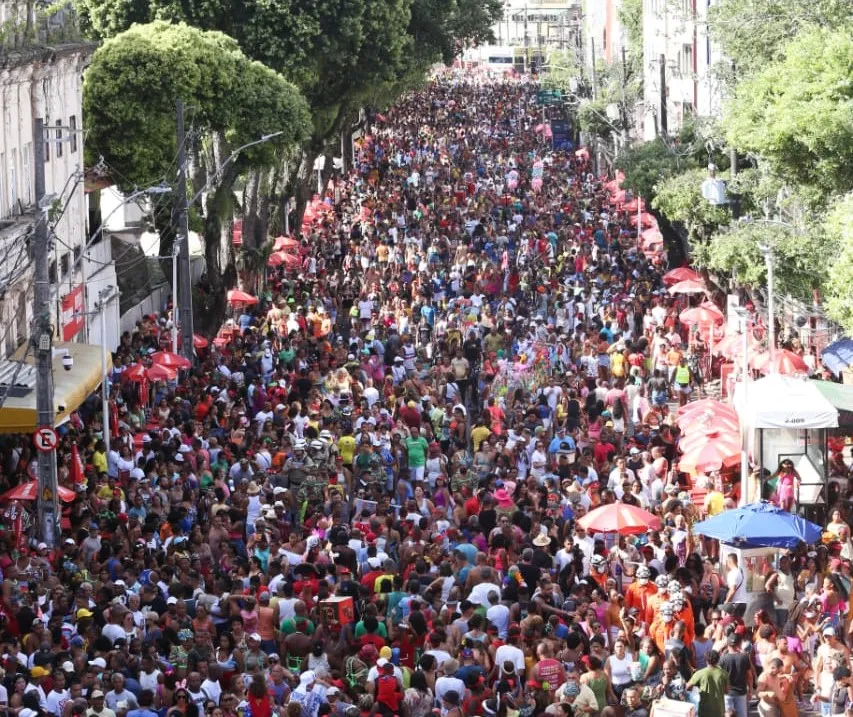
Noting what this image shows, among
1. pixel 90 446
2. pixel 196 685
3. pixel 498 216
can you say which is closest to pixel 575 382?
pixel 90 446

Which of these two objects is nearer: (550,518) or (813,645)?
(813,645)

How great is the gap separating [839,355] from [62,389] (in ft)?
35.2

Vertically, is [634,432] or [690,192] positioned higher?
[690,192]

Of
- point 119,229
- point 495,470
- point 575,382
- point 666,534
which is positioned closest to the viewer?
point 666,534

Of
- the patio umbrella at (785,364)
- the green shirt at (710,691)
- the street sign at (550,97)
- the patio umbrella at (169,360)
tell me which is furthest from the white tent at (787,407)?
the street sign at (550,97)

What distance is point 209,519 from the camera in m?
21.8

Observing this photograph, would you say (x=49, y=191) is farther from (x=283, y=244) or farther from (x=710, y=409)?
(x=710, y=409)

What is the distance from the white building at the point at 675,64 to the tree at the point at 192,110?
11.1 m

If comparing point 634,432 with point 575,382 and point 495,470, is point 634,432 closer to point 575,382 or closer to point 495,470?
point 575,382

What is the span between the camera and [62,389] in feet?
87.0

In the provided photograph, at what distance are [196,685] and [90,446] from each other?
34.6ft

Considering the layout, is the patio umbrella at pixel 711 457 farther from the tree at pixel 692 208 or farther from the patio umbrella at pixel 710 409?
the tree at pixel 692 208

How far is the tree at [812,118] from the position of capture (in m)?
24.3

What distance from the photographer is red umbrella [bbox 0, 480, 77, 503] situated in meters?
22.7
